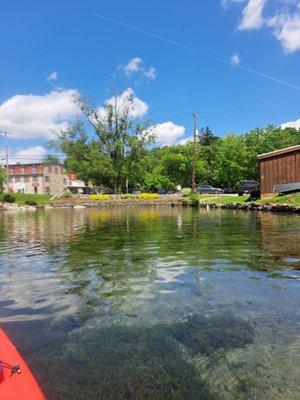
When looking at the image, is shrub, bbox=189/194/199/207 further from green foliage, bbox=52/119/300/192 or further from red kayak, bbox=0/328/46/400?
red kayak, bbox=0/328/46/400

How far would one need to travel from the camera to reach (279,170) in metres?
41.7

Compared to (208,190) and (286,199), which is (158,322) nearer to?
(286,199)

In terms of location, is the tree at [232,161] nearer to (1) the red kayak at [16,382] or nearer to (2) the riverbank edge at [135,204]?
(2) the riverbank edge at [135,204]

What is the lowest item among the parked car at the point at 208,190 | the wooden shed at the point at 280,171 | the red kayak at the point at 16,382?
the red kayak at the point at 16,382

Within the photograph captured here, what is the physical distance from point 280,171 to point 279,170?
0.16m

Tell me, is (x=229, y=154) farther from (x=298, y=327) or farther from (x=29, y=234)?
(x=298, y=327)

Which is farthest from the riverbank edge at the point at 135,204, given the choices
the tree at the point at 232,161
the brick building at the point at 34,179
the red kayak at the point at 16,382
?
the brick building at the point at 34,179

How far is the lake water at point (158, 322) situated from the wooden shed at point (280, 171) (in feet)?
89.0

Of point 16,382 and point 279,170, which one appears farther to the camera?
point 279,170

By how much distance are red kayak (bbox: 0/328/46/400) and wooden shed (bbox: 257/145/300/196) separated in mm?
38409

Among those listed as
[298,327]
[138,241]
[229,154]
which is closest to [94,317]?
[298,327]

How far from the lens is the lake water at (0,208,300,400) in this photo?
5.28 m

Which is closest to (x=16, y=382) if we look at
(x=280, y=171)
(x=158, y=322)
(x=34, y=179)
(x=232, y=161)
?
(x=158, y=322)

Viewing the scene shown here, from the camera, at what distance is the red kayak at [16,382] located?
3.87 meters
